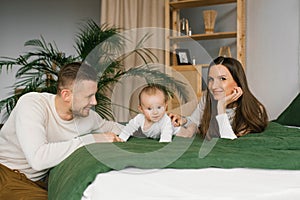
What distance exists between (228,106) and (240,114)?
85 millimetres

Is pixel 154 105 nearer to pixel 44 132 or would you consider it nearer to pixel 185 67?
pixel 44 132

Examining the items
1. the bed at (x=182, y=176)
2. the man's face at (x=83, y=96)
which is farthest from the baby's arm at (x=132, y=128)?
the bed at (x=182, y=176)

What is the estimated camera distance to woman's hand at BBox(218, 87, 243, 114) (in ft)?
6.49

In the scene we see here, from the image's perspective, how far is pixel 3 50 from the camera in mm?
5340

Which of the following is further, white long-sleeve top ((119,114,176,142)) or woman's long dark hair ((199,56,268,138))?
woman's long dark hair ((199,56,268,138))

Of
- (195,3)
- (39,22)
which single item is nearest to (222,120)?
(195,3)

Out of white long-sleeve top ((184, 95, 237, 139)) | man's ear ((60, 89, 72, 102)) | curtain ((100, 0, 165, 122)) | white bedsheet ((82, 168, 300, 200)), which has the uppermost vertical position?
curtain ((100, 0, 165, 122))

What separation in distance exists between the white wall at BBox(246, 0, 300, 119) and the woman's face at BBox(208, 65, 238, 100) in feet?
5.14

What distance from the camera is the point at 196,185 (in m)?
1.08

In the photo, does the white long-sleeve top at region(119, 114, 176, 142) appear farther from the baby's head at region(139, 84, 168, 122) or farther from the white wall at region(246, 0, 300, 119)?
the white wall at region(246, 0, 300, 119)

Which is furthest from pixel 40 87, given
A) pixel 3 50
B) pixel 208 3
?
pixel 3 50

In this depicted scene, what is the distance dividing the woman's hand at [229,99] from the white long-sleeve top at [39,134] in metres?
0.51

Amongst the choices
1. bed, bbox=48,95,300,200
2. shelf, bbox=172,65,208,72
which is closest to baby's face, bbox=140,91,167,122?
bed, bbox=48,95,300,200

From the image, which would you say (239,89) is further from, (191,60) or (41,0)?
(41,0)
